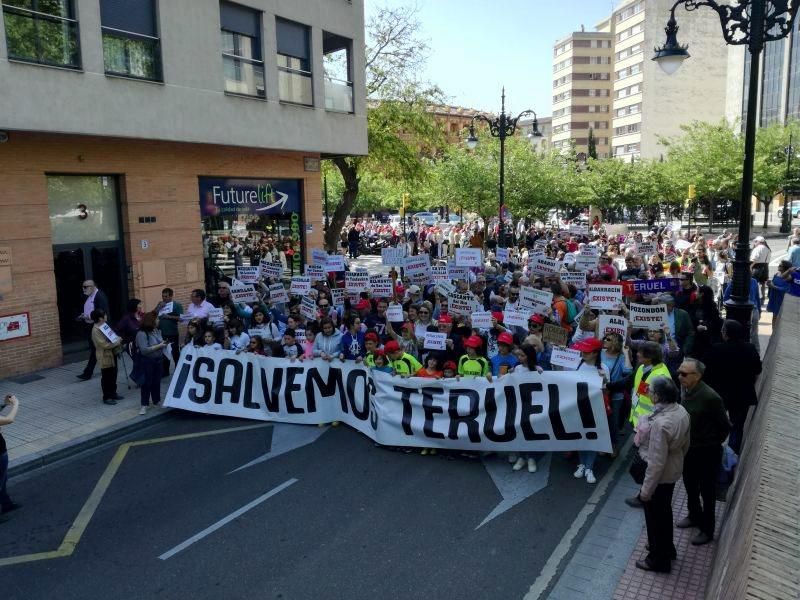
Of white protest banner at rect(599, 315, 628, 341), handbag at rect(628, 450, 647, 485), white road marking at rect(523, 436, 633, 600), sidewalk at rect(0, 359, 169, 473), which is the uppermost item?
white protest banner at rect(599, 315, 628, 341)

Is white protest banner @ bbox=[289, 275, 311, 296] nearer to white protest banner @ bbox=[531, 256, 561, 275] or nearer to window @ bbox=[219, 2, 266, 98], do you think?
white protest banner @ bbox=[531, 256, 561, 275]

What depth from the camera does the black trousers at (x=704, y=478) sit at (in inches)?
231

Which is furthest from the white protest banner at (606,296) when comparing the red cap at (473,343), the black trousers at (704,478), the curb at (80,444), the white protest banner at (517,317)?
the curb at (80,444)

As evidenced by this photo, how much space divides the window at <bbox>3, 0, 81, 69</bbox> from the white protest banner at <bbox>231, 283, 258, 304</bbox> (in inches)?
203

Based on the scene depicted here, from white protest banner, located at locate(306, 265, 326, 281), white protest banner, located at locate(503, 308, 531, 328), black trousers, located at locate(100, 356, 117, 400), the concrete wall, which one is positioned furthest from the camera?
white protest banner, located at locate(306, 265, 326, 281)

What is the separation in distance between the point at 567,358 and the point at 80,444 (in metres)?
6.63

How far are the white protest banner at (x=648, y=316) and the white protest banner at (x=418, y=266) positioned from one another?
21.8ft

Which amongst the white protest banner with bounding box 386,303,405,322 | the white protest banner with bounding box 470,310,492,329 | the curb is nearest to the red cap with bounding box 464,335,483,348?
the white protest banner with bounding box 470,310,492,329

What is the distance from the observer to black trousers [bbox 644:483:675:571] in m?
5.49

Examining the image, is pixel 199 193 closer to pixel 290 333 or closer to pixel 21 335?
pixel 21 335

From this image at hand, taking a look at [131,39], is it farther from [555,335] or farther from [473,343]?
[555,335]

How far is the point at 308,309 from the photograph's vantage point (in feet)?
39.7

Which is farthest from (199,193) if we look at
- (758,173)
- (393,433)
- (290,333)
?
(758,173)

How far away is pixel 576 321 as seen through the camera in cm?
1180
